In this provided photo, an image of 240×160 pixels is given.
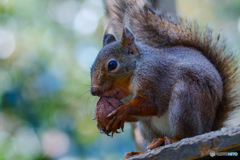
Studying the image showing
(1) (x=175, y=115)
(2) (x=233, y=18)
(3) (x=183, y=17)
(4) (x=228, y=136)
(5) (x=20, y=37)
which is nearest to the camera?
(4) (x=228, y=136)

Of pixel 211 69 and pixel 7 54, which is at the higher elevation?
pixel 7 54

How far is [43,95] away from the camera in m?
5.42

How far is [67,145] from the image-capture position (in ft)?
17.4

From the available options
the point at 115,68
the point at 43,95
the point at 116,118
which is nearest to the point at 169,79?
the point at 115,68

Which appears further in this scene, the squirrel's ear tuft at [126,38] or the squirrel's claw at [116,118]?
the squirrel's ear tuft at [126,38]

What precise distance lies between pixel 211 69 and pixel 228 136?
87 centimetres

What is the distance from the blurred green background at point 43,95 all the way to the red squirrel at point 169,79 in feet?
8.65

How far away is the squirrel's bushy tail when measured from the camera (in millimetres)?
2055

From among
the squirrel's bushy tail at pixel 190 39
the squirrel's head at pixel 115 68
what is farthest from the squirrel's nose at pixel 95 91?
the squirrel's bushy tail at pixel 190 39

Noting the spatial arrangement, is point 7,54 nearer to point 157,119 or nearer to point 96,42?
point 96,42

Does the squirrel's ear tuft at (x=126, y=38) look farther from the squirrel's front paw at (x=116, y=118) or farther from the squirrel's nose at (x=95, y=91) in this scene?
the squirrel's front paw at (x=116, y=118)

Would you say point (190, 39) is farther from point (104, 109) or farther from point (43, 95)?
point (43, 95)

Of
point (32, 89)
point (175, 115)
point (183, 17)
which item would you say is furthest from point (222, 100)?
point (32, 89)

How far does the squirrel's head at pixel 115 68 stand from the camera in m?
1.84
